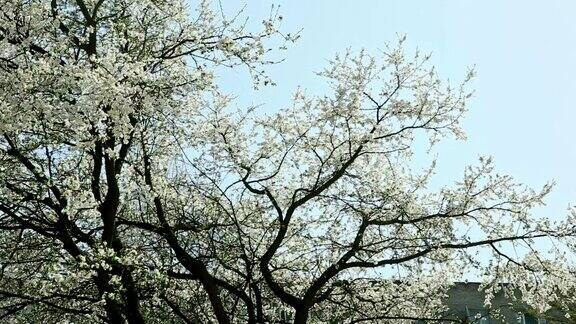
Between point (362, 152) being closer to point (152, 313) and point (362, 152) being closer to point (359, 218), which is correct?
point (359, 218)

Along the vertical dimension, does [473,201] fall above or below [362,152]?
below

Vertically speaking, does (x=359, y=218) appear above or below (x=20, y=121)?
above

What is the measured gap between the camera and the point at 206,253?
14.8 metres

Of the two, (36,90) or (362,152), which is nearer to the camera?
(36,90)

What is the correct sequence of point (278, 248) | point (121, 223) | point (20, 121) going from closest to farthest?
1. point (20, 121)
2. point (121, 223)
3. point (278, 248)

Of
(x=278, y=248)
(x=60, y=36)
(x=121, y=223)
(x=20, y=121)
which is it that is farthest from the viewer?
(x=278, y=248)

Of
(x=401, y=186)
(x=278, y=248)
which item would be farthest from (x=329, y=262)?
(x=401, y=186)

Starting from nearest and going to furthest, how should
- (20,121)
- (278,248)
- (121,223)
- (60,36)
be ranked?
(20,121) → (60,36) → (121,223) → (278,248)

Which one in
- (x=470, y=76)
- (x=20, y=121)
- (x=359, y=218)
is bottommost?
(x=20, y=121)

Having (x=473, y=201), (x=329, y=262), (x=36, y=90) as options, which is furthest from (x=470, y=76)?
(x=36, y=90)

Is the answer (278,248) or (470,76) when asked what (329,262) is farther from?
(470,76)

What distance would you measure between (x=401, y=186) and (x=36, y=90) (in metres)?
7.20

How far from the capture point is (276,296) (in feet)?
51.0

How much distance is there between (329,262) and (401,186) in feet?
6.62
